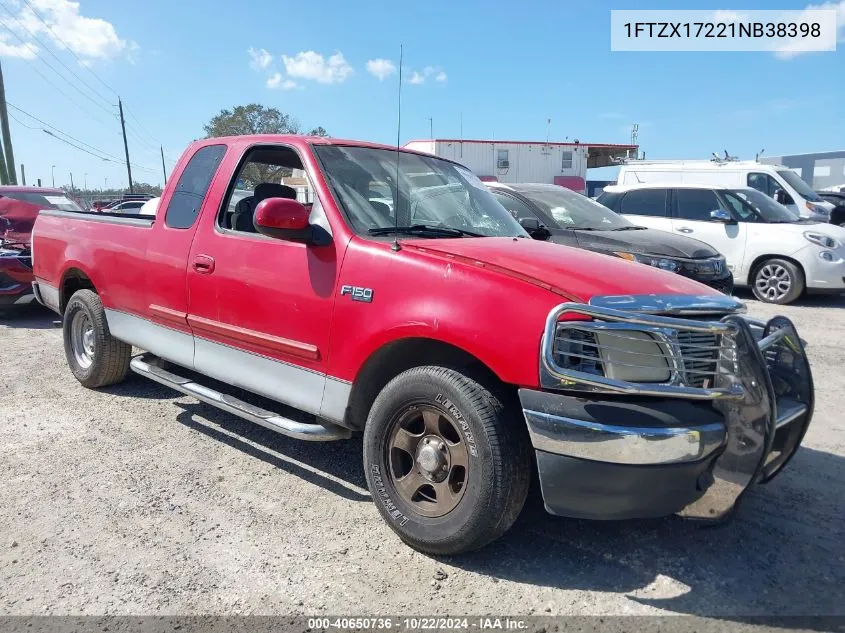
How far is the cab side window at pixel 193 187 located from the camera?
171 inches

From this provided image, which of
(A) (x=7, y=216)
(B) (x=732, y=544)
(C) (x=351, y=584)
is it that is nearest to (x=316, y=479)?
(C) (x=351, y=584)

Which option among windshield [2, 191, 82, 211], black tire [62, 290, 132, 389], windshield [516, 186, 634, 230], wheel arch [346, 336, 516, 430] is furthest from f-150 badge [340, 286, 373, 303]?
windshield [2, 191, 82, 211]

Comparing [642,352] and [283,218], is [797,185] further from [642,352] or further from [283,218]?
[283,218]

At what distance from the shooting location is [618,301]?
2709 millimetres

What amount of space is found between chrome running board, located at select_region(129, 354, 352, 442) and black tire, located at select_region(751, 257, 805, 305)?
27.9 feet

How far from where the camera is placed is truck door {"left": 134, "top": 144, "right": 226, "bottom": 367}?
429 cm

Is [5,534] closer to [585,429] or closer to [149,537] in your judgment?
[149,537]

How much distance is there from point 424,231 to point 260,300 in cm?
99

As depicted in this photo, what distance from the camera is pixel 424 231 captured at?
3.60 meters

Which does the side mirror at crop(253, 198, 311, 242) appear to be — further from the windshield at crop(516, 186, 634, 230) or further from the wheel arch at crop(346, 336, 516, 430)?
the windshield at crop(516, 186, 634, 230)

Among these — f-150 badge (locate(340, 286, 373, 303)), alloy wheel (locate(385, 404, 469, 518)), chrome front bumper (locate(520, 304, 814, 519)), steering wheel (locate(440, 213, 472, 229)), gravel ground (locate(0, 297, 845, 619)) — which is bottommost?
gravel ground (locate(0, 297, 845, 619))

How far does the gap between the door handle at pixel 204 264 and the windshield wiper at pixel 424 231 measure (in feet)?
3.80

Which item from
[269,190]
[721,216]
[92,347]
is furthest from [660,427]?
[721,216]

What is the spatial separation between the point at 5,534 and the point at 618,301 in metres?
3.07
